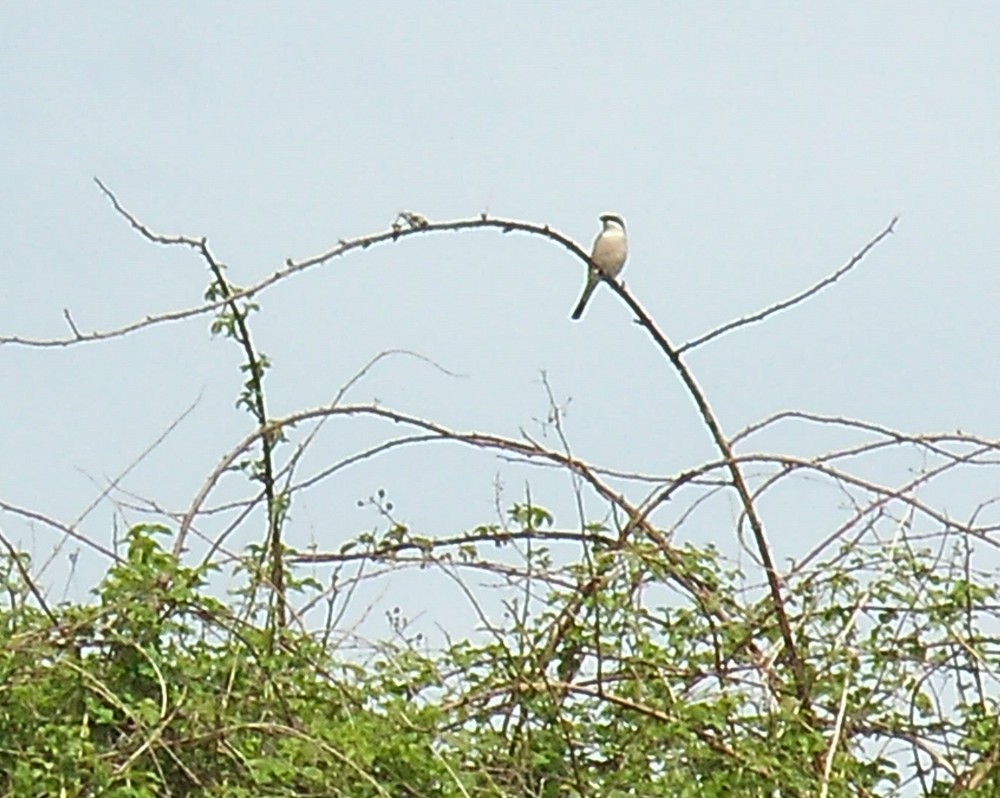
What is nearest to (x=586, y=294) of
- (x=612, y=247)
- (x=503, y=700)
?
(x=612, y=247)

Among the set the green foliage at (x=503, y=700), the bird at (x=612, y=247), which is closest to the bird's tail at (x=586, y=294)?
the bird at (x=612, y=247)

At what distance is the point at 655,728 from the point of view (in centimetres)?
359

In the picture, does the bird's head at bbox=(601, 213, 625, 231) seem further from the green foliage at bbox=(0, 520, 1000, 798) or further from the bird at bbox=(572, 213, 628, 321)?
the green foliage at bbox=(0, 520, 1000, 798)

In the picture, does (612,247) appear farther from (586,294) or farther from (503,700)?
(503,700)

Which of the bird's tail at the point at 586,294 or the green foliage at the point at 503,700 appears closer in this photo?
the green foliage at the point at 503,700

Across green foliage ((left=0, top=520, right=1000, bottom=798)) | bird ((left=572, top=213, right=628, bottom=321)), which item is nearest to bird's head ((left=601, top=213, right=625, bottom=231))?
bird ((left=572, top=213, right=628, bottom=321))

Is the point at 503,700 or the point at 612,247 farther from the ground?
the point at 612,247

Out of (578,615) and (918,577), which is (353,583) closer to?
(578,615)

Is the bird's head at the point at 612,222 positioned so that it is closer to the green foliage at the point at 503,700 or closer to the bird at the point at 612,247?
the bird at the point at 612,247

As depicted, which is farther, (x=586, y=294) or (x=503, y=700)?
(x=586, y=294)

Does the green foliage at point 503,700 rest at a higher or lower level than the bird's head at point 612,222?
lower

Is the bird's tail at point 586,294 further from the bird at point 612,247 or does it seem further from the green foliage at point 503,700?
the green foliage at point 503,700

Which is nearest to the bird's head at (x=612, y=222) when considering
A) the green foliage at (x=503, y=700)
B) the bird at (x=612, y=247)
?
the bird at (x=612, y=247)

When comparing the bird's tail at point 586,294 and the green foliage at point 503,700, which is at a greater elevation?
the bird's tail at point 586,294
